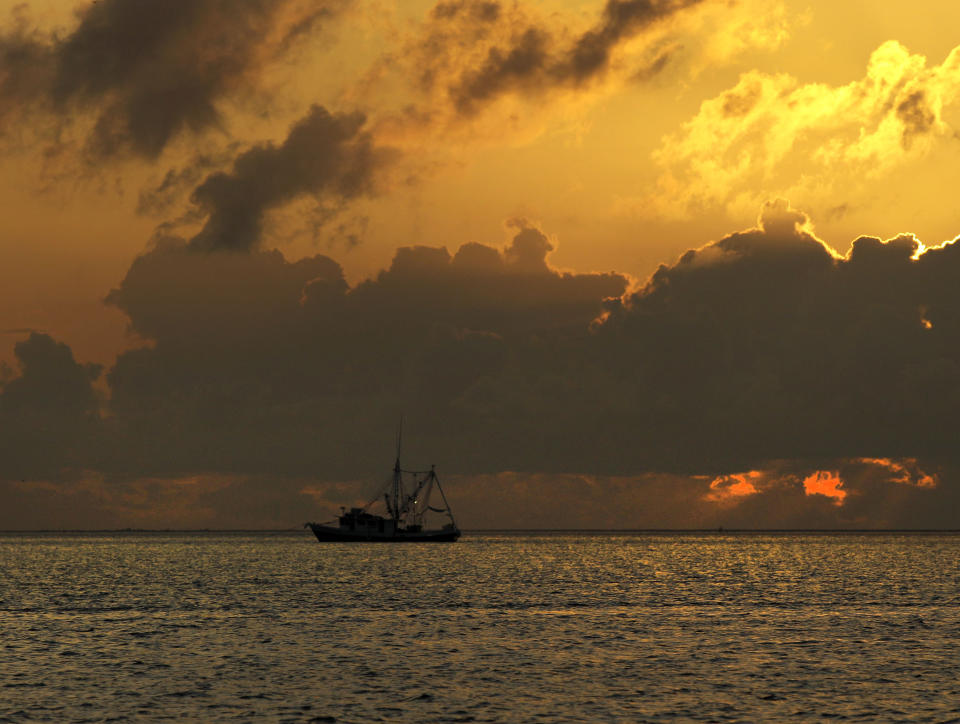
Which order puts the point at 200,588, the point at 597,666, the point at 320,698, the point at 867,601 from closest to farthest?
the point at 320,698 → the point at 597,666 → the point at 867,601 → the point at 200,588

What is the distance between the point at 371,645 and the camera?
97.6 meters

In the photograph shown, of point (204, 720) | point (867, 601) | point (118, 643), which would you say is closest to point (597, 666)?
point (204, 720)

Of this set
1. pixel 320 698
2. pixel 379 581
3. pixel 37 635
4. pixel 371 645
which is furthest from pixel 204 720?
pixel 379 581

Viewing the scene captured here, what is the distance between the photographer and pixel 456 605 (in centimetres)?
14062

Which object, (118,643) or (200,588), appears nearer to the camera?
(118,643)

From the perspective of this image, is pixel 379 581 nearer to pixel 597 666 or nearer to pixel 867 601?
pixel 867 601

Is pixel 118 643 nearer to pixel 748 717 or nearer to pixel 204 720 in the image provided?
pixel 204 720

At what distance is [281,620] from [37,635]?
24604 mm

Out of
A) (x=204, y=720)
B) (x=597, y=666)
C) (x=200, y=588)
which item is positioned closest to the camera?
(x=204, y=720)

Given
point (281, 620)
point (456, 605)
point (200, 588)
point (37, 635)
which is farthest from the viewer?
point (200, 588)

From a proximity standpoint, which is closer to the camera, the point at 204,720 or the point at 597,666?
the point at 204,720

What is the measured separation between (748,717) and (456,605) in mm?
79137

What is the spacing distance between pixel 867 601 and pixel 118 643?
9512 cm

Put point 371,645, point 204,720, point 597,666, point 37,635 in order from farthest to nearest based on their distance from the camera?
point 37,635, point 371,645, point 597,666, point 204,720
